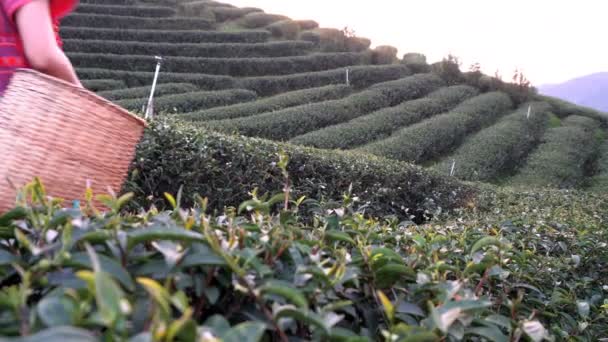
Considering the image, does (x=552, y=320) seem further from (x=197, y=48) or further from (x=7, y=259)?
(x=197, y=48)

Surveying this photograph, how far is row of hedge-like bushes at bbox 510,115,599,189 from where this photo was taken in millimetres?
12211

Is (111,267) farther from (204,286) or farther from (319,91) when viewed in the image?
(319,91)

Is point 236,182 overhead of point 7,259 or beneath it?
beneath

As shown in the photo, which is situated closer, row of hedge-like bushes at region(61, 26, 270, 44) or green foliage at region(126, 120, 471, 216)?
green foliage at region(126, 120, 471, 216)

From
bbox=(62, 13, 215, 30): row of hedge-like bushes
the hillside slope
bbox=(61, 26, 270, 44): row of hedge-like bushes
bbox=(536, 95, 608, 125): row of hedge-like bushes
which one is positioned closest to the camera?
the hillside slope

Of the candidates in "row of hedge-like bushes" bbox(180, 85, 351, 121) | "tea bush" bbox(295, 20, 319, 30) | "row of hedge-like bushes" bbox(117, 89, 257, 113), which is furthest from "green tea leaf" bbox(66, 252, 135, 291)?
"tea bush" bbox(295, 20, 319, 30)

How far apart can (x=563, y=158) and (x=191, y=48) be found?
1174 centimetres

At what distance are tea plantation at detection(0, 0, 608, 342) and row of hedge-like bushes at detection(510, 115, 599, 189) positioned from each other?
0.08 m

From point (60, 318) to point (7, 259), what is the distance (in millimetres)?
270

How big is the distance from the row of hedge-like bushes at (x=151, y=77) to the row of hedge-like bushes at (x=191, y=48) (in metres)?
1.19

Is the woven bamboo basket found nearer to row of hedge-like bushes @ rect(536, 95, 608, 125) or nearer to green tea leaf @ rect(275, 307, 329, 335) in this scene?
green tea leaf @ rect(275, 307, 329, 335)

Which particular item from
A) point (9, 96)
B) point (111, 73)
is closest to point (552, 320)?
point (9, 96)

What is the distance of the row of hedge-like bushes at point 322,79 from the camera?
16438mm

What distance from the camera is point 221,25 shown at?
835 inches
